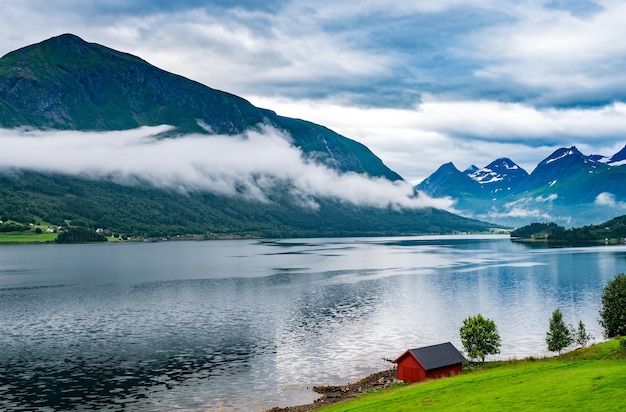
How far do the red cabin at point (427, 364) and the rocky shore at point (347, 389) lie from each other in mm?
2635

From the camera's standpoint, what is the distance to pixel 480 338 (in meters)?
81.5

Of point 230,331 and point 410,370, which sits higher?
point 410,370

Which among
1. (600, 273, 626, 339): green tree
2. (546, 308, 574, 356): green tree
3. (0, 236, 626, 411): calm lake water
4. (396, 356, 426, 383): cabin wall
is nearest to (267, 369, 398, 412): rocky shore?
(396, 356, 426, 383): cabin wall

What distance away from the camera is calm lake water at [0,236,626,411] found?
72000mm

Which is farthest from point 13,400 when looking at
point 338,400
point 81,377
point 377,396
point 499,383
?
point 499,383

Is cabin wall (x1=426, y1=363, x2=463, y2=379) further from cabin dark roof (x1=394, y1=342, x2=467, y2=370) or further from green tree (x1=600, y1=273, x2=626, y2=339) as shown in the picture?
green tree (x1=600, y1=273, x2=626, y2=339)

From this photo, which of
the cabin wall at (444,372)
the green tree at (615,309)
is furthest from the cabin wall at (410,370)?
the green tree at (615,309)

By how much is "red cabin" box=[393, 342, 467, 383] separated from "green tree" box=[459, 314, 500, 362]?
9.27 m

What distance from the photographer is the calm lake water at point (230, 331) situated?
236 feet

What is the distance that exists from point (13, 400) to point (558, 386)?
2378 inches

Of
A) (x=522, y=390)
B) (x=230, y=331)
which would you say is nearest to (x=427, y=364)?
(x=522, y=390)

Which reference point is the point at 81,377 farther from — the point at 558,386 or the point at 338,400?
the point at 558,386

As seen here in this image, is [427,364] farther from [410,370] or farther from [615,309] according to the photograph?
[615,309]

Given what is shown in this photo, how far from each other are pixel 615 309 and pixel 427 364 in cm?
4283
